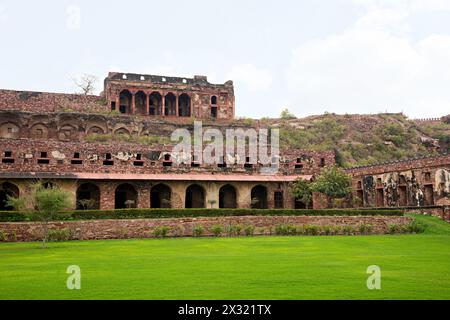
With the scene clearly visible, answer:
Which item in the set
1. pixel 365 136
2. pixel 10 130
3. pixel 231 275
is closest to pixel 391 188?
pixel 365 136

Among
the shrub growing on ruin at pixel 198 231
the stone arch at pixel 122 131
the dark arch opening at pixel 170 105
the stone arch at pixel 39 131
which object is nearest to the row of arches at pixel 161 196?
the shrub growing on ruin at pixel 198 231

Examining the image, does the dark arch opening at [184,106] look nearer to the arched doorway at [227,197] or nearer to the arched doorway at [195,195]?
the arched doorway at [227,197]

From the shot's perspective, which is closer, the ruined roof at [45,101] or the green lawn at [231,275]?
the green lawn at [231,275]

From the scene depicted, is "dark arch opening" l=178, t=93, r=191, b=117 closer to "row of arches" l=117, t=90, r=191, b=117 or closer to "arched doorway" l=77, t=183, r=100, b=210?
"row of arches" l=117, t=90, r=191, b=117

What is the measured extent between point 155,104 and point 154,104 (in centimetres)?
11

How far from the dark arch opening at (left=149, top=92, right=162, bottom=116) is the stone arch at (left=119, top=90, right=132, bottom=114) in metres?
2.49

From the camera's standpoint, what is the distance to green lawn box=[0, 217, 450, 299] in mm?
10742

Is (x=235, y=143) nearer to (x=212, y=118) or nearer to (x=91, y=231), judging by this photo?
(x=212, y=118)

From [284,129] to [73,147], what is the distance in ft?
97.6

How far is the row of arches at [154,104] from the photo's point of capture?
198ft

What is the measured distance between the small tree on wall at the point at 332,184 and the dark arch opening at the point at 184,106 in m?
23.3

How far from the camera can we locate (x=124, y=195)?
43.4 m
